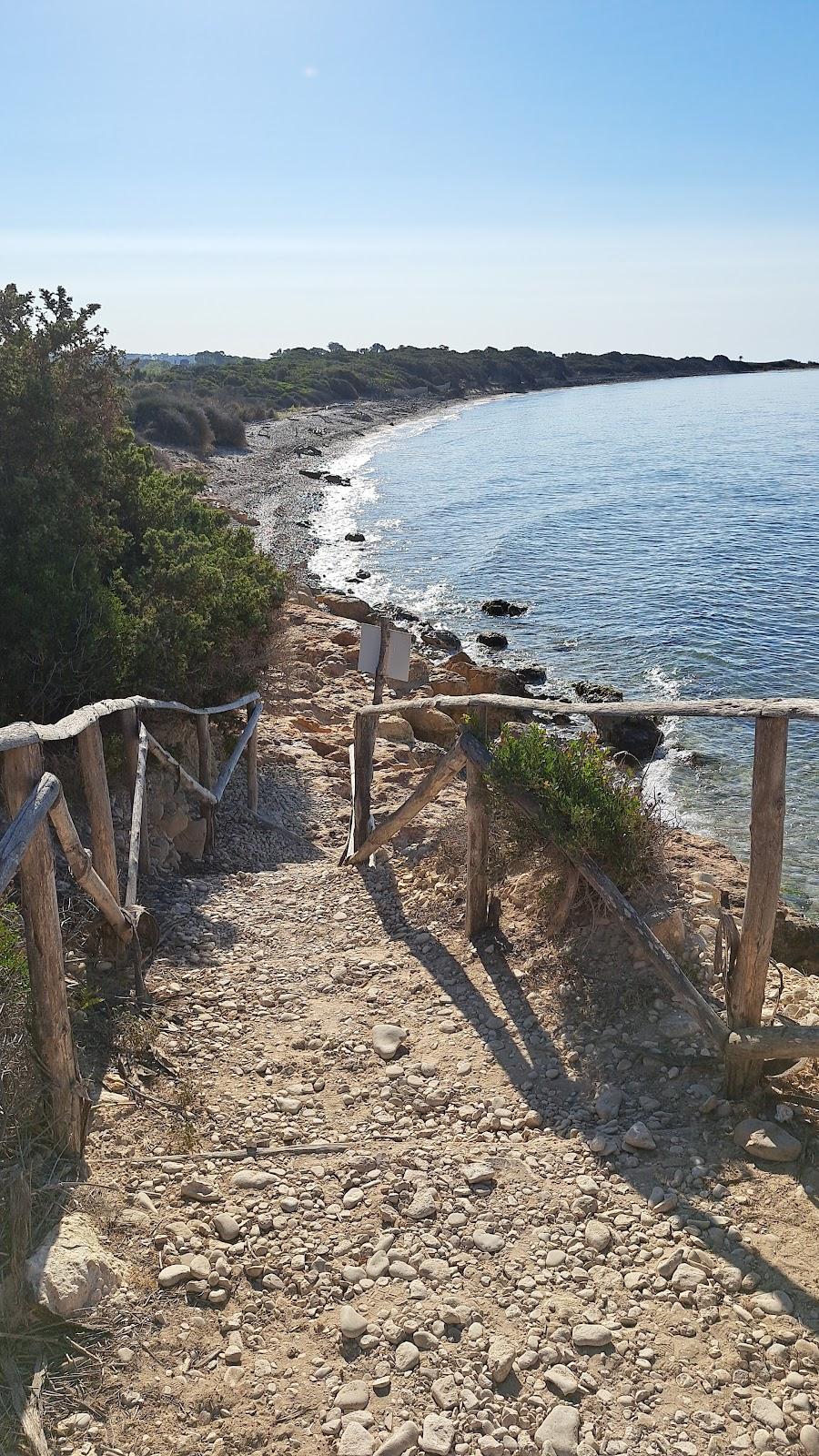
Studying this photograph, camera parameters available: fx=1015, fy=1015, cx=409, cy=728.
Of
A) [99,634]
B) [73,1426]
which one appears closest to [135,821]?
[99,634]

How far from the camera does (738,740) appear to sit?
15914 mm

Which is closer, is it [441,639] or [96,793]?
[96,793]

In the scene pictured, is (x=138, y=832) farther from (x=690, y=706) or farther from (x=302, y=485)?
(x=302, y=485)

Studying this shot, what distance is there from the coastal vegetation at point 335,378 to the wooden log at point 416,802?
5491 mm

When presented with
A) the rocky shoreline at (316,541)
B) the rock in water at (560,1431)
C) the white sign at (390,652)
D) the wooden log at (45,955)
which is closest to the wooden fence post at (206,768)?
the white sign at (390,652)

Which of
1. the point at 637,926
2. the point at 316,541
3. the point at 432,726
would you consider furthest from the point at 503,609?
the point at 637,926

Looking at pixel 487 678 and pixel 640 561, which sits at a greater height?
pixel 640 561

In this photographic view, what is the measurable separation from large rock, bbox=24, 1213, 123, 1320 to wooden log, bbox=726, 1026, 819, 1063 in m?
2.52

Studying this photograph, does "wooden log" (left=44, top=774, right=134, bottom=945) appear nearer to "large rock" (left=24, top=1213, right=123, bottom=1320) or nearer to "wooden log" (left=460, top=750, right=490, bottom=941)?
"large rock" (left=24, top=1213, right=123, bottom=1320)

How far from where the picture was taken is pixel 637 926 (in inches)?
186

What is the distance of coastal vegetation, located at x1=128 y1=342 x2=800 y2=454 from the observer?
144ft

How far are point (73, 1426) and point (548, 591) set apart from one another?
25.0 metres

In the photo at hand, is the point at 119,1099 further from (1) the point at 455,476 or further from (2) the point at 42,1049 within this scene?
(1) the point at 455,476

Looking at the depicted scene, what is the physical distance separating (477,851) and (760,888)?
2242 mm
